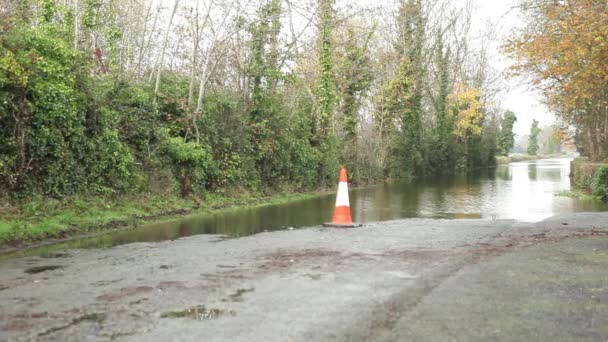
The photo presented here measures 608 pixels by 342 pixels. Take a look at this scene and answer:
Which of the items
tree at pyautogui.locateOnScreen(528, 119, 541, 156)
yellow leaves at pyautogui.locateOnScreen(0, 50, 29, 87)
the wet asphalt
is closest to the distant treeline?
yellow leaves at pyautogui.locateOnScreen(0, 50, 29, 87)

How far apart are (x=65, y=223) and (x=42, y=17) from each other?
7.57 metres

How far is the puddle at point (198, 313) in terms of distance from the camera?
4.77m

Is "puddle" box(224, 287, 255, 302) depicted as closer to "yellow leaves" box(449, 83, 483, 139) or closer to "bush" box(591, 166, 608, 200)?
"bush" box(591, 166, 608, 200)

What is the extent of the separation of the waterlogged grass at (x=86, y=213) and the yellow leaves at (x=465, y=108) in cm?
4196

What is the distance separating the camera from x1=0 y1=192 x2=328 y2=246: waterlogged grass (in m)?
10.5

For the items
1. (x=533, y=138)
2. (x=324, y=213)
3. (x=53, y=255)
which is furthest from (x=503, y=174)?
(x=533, y=138)

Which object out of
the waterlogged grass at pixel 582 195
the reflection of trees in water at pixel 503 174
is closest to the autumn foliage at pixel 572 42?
the waterlogged grass at pixel 582 195

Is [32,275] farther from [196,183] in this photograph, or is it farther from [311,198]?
[311,198]

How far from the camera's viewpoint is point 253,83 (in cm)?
2350

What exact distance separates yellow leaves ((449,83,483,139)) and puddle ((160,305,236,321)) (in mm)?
51782

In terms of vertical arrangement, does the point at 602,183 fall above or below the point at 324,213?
above

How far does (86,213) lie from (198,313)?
8.76 meters

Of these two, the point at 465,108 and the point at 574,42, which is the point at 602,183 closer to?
the point at 574,42

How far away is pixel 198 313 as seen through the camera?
4.87 meters
